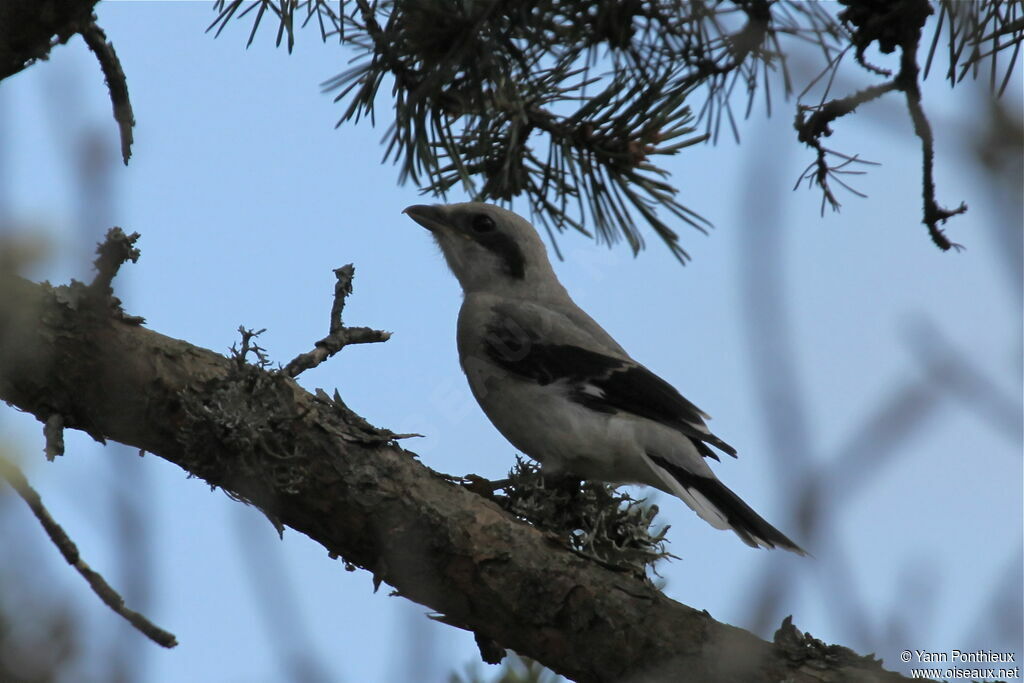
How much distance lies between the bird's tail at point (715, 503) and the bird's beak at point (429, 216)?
1846 mm

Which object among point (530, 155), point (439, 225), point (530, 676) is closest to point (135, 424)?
point (530, 676)

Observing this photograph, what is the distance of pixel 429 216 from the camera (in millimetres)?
5711

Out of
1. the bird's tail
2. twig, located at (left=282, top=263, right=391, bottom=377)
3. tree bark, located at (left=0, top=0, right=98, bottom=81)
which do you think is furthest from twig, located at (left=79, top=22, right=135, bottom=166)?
the bird's tail

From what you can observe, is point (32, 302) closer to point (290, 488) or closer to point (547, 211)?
point (290, 488)

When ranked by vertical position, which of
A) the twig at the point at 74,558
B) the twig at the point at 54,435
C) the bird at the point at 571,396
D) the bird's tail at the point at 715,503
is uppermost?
the bird at the point at 571,396

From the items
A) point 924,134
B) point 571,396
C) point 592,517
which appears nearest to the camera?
point 924,134

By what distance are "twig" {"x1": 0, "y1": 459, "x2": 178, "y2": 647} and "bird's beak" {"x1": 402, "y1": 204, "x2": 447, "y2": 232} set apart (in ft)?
13.1

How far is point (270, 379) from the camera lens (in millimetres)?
3238

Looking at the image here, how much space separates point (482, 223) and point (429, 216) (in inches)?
10.9

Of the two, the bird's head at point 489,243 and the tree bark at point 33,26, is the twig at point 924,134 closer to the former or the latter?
the tree bark at point 33,26

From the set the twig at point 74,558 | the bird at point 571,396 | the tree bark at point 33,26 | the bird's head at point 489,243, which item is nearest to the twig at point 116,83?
the tree bark at point 33,26

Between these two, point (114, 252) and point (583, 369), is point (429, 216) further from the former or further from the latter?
point (114, 252)

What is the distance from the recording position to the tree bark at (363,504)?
3.04m

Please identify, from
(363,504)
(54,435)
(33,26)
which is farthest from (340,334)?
(33,26)
